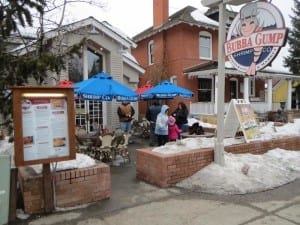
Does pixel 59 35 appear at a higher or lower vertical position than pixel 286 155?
higher

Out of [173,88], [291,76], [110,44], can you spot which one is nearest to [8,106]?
[173,88]

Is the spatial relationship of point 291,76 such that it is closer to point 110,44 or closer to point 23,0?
point 110,44

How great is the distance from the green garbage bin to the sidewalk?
0.79 feet

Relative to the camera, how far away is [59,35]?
9484mm

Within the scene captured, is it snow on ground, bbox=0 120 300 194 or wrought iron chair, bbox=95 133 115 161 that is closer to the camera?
snow on ground, bbox=0 120 300 194

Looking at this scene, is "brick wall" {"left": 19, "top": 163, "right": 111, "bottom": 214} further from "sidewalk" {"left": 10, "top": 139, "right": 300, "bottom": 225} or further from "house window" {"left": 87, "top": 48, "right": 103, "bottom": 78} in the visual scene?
"house window" {"left": 87, "top": 48, "right": 103, "bottom": 78}

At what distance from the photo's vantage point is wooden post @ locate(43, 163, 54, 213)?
511 cm

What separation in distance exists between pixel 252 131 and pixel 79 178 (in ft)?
15.9

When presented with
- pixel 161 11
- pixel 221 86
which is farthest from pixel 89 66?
pixel 161 11

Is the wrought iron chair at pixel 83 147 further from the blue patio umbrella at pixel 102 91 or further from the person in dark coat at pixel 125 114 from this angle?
the person in dark coat at pixel 125 114

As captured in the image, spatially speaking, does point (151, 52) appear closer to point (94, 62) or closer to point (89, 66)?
point (94, 62)

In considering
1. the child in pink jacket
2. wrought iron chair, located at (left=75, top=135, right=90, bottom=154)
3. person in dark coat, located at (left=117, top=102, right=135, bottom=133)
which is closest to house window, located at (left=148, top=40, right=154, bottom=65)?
person in dark coat, located at (left=117, top=102, right=135, bottom=133)

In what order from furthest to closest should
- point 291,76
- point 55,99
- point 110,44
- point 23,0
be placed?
point 291,76
point 110,44
point 23,0
point 55,99

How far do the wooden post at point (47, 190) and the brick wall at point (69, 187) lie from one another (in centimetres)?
8
